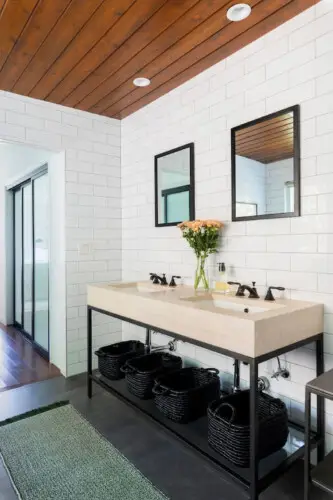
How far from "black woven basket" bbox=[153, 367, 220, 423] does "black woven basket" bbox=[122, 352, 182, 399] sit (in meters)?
0.10

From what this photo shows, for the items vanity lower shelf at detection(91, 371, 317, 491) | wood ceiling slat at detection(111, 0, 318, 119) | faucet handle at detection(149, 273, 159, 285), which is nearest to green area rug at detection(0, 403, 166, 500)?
vanity lower shelf at detection(91, 371, 317, 491)

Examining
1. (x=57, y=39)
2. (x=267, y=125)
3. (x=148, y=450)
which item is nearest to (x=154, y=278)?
(x=148, y=450)

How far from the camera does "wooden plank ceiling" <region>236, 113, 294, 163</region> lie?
1.96m

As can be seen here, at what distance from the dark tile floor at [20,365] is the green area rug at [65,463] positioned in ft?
2.42

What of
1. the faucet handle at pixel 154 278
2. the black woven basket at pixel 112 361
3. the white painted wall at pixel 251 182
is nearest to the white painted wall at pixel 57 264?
the black woven basket at pixel 112 361

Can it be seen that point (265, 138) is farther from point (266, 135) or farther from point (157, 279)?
point (157, 279)

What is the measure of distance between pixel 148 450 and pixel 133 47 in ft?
8.42

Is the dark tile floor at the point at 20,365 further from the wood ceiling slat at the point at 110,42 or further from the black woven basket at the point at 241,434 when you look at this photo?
the wood ceiling slat at the point at 110,42

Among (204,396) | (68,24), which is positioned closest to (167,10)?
(68,24)

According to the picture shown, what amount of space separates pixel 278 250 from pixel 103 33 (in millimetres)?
A: 1702

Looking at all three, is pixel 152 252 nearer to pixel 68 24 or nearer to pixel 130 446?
pixel 130 446

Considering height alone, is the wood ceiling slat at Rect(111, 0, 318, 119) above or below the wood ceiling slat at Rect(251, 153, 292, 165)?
above

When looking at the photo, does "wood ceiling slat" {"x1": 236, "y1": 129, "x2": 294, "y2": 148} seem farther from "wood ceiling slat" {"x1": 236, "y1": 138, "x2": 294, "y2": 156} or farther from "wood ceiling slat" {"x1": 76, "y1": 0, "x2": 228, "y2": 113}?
"wood ceiling slat" {"x1": 76, "y1": 0, "x2": 228, "y2": 113}

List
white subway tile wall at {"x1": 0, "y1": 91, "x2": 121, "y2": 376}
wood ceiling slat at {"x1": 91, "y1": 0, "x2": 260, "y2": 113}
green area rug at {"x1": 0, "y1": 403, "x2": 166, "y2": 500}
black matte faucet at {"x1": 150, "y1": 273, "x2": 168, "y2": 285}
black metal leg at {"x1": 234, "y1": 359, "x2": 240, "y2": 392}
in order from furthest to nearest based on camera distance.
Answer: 1. white subway tile wall at {"x1": 0, "y1": 91, "x2": 121, "y2": 376}
2. black matte faucet at {"x1": 150, "y1": 273, "x2": 168, "y2": 285}
3. black metal leg at {"x1": 234, "y1": 359, "x2": 240, "y2": 392}
4. wood ceiling slat at {"x1": 91, "y1": 0, "x2": 260, "y2": 113}
5. green area rug at {"x1": 0, "y1": 403, "x2": 166, "y2": 500}
